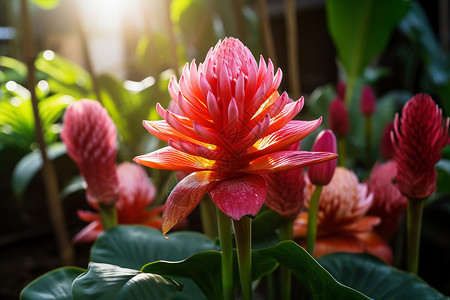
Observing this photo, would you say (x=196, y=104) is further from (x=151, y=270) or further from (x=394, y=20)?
(x=394, y=20)

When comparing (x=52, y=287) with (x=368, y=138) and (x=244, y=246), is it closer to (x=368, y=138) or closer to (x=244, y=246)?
(x=244, y=246)

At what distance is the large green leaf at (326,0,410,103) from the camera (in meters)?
1.17

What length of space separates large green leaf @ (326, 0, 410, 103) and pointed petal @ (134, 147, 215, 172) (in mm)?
925

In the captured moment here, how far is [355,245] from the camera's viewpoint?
541 mm

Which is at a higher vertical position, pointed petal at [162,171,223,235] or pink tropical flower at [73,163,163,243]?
pointed petal at [162,171,223,235]

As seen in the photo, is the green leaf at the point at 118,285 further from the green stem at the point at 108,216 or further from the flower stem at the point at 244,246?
the green stem at the point at 108,216

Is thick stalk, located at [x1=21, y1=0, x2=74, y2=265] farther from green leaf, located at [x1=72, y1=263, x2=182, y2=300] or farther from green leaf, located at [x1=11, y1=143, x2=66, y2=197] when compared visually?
green leaf, located at [x1=72, y1=263, x2=182, y2=300]

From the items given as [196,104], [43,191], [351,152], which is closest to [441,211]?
[351,152]

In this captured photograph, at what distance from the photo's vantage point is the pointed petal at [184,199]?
0.31 m

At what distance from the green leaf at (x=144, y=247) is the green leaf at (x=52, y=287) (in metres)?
0.03

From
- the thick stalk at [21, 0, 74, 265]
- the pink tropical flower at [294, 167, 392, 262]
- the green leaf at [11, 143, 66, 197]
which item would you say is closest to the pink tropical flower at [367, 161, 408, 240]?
the pink tropical flower at [294, 167, 392, 262]

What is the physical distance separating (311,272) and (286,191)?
0.28 ft

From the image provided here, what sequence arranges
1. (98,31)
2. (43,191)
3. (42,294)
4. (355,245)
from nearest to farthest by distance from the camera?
(42,294), (355,245), (43,191), (98,31)

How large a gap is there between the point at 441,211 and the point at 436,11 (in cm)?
181
